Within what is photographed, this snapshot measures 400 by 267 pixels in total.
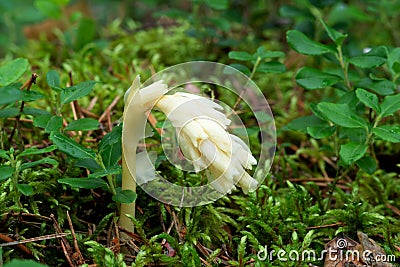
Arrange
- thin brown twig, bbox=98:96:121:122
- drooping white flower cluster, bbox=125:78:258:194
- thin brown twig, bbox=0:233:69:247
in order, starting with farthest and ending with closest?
thin brown twig, bbox=98:96:121:122 → thin brown twig, bbox=0:233:69:247 → drooping white flower cluster, bbox=125:78:258:194

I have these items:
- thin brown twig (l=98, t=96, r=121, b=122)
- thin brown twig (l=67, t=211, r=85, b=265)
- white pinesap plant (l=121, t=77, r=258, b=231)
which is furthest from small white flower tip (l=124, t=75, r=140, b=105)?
thin brown twig (l=98, t=96, r=121, b=122)

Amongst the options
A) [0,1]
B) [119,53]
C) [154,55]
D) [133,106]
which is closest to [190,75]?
[154,55]

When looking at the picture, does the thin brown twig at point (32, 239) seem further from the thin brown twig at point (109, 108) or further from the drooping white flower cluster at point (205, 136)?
the thin brown twig at point (109, 108)

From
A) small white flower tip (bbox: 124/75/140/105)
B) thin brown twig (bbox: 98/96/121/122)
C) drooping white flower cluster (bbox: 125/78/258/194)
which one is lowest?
thin brown twig (bbox: 98/96/121/122)

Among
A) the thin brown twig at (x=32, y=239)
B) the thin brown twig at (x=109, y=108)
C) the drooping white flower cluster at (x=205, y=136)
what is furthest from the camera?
the thin brown twig at (x=109, y=108)

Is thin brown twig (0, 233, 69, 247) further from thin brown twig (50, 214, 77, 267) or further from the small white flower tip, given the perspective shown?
the small white flower tip

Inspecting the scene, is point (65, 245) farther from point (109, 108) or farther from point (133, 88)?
point (109, 108)

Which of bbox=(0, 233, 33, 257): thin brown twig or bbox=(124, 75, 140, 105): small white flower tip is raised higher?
bbox=(124, 75, 140, 105): small white flower tip

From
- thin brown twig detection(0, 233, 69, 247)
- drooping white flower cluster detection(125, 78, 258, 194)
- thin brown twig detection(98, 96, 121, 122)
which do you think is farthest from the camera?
thin brown twig detection(98, 96, 121, 122)

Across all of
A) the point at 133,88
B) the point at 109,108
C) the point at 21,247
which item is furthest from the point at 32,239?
the point at 109,108

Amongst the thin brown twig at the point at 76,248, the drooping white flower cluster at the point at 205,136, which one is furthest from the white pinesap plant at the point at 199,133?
the thin brown twig at the point at 76,248
